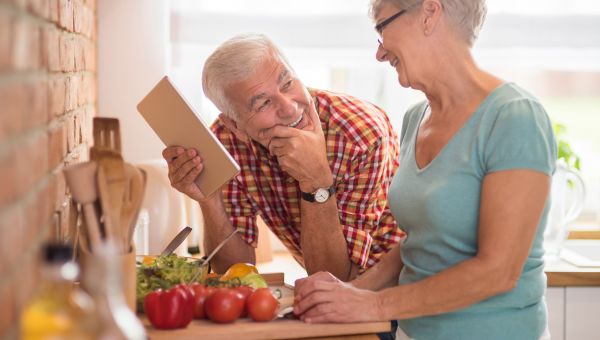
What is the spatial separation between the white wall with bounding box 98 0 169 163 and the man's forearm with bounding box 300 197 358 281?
1.19 meters

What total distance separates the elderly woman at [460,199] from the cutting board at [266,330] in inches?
0.7

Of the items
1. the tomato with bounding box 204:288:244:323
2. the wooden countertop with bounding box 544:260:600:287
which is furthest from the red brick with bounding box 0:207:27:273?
the wooden countertop with bounding box 544:260:600:287

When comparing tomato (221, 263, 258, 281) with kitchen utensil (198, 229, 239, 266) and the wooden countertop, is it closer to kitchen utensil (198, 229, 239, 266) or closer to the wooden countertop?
kitchen utensil (198, 229, 239, 266)

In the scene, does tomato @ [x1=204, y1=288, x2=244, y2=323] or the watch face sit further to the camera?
the watch face

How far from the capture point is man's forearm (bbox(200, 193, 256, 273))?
2.02m

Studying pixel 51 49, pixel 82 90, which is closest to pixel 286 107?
pixel 82 90

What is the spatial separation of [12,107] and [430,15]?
0.86 m

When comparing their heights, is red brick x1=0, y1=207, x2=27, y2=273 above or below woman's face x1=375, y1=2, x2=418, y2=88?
below

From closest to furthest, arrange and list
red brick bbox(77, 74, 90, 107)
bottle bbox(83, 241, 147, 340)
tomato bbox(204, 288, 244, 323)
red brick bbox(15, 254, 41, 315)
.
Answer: bottle bbox(83, 241, 147, 340)
red brick bbox(15, 254, 41, 315)
tomato bbox(204, 288, 244, 323)
red brick bbox(77, 74, 90, 107)

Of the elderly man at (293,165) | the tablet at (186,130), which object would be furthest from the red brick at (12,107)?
the elderly man at (293,165)

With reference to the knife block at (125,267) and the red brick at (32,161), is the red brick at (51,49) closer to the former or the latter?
the red brick at (32,161)

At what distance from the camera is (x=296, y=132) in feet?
6.10

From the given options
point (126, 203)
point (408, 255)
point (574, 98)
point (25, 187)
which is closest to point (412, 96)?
point (574, 98)

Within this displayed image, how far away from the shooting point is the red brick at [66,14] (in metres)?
1.47
